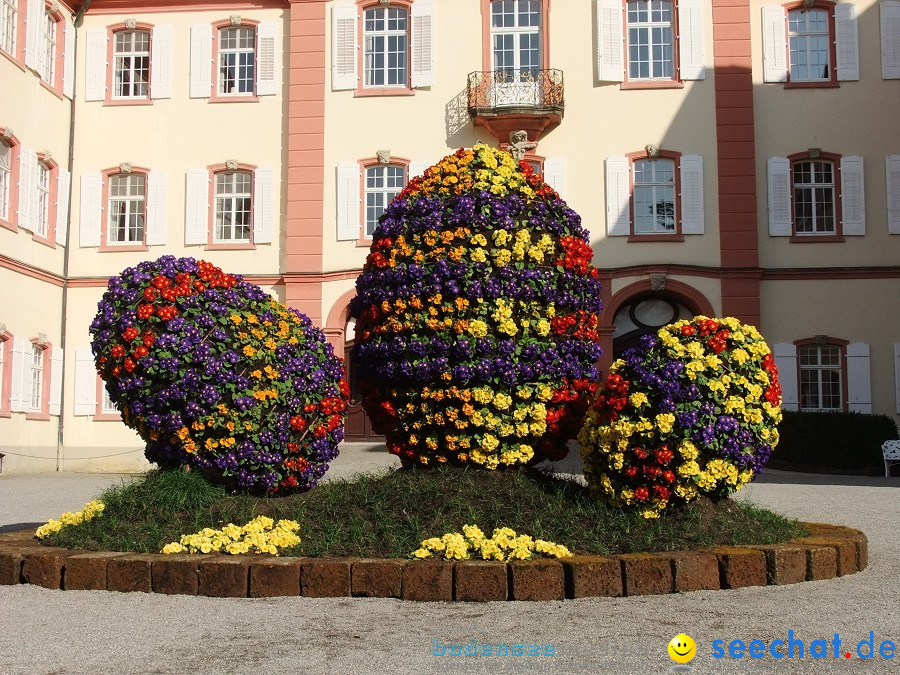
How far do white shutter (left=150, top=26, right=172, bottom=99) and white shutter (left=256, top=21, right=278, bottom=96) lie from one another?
5.93ft

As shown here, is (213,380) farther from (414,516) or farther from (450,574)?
(450,574)

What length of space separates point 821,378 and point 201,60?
45.1 ft

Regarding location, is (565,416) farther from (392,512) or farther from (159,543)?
(159,543)

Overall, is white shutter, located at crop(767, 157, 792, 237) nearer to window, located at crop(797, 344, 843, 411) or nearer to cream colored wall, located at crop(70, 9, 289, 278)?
window, located at crop(797, 344, 843, 411)

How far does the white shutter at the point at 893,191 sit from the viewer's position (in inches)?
826

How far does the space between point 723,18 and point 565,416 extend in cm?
1611

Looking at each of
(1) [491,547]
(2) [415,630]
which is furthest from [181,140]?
(2) [415,630]

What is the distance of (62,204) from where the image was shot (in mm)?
22016

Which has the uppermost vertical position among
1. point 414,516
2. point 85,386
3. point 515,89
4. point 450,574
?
point 515,89

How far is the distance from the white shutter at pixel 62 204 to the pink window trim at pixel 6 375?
315 cm

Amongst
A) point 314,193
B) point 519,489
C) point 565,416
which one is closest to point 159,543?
point 519,489

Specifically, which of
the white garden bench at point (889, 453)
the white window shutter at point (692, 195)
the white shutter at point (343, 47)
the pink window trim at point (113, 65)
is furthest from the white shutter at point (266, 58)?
Result: the white garden bench at point (889, 453)

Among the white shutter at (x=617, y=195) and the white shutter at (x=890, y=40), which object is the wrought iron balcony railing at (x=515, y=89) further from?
the white shutter at (x=890, y=40)

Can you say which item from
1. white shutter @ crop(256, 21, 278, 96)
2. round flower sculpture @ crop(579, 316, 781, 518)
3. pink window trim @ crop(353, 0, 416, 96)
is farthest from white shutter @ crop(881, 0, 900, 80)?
round flower sculpture @ crop(579, 316, 781, 518)
